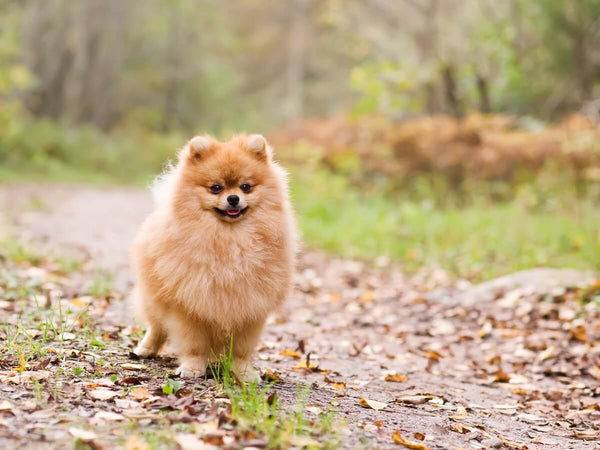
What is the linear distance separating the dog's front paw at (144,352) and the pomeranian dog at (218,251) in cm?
38

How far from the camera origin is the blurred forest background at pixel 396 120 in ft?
30.8

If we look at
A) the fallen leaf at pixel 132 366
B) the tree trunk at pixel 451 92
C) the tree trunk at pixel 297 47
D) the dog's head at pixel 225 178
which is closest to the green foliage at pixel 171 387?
the fallen leaf at pixel 132 366

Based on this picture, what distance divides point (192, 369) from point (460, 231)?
6447 mm

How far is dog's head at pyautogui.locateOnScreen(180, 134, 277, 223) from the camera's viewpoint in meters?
3.40

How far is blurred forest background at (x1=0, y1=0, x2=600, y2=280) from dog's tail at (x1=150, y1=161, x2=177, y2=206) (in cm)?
8

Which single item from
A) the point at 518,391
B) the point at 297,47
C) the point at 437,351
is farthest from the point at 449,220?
the point at 297,47

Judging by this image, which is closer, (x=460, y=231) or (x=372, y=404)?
(x=372, y=404)

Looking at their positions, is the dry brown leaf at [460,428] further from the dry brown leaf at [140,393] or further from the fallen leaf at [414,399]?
the dry brown leaf at [140,393]

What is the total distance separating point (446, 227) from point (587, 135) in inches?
93.6

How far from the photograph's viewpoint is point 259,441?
2521mm

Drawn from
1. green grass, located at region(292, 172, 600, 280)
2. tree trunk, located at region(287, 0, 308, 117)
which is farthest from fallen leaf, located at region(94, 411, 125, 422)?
tree trunk, located at region(287, 0, 308, 117)

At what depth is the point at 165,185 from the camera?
367 cm

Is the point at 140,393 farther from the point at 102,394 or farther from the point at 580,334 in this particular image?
the point at 580,334

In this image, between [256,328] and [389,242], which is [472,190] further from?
[256,328]
